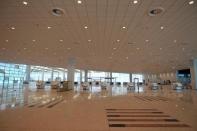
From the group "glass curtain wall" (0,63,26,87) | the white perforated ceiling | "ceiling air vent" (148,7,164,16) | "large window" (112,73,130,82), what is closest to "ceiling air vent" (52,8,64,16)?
the white perforated ceiling

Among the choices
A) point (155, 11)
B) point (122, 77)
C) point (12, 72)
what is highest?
point (155, 11)

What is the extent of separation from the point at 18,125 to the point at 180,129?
3974 millimetres

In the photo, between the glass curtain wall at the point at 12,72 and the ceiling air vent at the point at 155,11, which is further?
the glass curtain wall at the point at 12,72

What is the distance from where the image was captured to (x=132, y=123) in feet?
13.1

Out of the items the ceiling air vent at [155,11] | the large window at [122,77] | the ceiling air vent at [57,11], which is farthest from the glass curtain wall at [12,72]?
the ceiling air vent at [155,11]

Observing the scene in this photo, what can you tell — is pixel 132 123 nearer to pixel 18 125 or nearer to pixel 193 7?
pixel 18 125

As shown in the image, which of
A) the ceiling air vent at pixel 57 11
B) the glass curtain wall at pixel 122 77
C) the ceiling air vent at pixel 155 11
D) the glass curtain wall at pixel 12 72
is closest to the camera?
the ceiling air vent at pixel 155 11

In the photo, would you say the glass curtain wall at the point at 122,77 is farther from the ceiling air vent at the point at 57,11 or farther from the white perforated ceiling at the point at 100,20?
the ceiling air vent at the point at 57,11

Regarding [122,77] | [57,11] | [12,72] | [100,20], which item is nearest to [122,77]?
[122,77]

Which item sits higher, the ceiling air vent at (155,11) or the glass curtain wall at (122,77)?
the ceiling air vent at (155,11)

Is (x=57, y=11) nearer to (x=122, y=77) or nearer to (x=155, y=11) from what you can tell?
(x=155, y=11)

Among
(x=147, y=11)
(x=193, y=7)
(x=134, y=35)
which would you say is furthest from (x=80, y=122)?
(x=134, y=35)

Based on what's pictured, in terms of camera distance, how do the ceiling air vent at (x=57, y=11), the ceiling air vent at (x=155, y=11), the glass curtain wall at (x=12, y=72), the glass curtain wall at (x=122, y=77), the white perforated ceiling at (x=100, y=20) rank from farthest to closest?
the glass curtain wall at (x=122, y=77) < the glass curtain wall at (x=12, y=72) < the ceiling air vent at (x=57, y=11) < the ceiling air vent at (x=155, y=11) < the white perforated ceiling at (x=100, y=20)

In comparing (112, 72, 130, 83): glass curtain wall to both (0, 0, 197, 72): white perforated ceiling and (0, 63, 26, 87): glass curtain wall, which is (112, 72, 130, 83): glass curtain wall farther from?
(0, 0, 197, 72): white perforated ceiling
